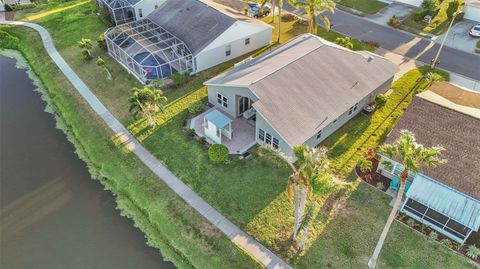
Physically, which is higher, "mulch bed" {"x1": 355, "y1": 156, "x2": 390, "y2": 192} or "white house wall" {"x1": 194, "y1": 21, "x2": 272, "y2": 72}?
"white house wall" {"x1": 194, "y1": 21, "x2": 272, "y2": 72}

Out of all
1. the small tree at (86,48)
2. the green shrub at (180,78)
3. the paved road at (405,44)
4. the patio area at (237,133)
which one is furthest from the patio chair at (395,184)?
the small tree at (86,48)

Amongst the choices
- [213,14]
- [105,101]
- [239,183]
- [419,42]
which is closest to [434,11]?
[419,42]

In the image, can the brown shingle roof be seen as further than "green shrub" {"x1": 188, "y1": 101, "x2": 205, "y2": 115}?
No

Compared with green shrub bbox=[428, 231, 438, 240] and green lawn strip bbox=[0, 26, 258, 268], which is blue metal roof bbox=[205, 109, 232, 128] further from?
green shrub bbox=[428, 231, 438, 240]


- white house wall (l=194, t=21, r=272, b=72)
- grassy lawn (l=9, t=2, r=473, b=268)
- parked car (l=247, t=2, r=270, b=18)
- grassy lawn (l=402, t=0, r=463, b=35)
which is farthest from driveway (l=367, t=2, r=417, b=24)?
white house wall (l=194, t=21, r=272, b=72)

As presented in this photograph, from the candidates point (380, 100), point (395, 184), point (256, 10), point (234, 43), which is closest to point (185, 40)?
point (234, 43)

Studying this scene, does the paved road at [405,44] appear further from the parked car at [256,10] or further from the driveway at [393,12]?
the parked car at [256,10]
